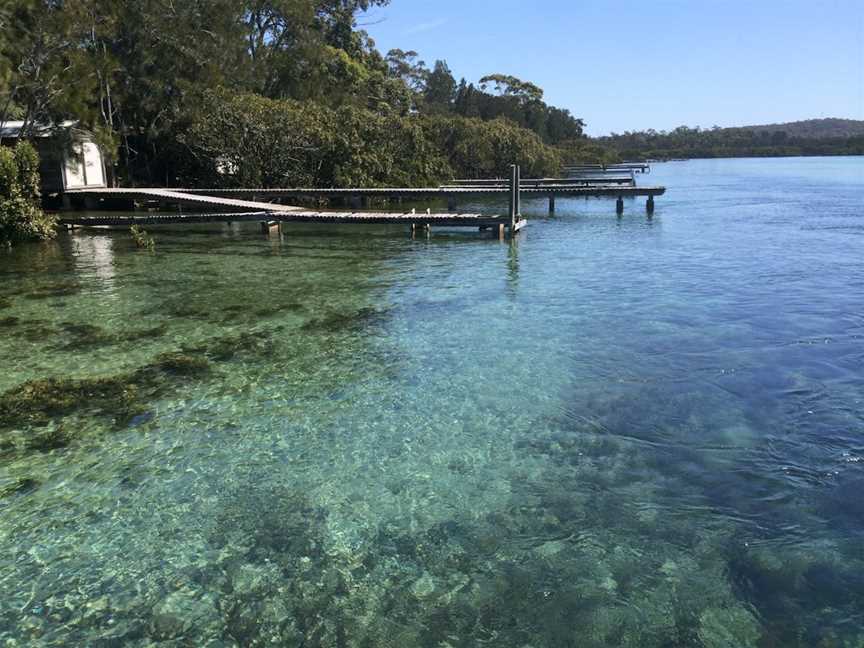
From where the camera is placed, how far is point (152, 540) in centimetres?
440

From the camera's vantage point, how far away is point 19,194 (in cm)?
1664

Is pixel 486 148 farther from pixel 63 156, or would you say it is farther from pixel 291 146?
pixel 63 156

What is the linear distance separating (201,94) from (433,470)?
28101 millimetres

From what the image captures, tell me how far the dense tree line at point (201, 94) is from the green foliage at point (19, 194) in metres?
4.10

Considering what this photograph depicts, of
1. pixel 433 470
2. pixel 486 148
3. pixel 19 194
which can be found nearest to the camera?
pixel 433 470

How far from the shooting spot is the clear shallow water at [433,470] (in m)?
3.72

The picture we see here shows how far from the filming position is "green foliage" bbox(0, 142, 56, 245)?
52.7 feet

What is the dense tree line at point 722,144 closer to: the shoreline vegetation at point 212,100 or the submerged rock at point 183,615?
the shoreline vegetation at point 212,100

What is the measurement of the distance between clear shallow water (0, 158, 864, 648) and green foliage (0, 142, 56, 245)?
5836 mm

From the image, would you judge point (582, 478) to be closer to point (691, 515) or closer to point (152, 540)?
point (691, 515)

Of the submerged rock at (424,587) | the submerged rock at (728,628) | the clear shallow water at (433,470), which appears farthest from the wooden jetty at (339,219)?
the submerged rock at (728,628)

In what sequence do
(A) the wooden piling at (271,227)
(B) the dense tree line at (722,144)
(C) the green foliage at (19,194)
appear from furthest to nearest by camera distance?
(B) the dense tree line at (722,144), (A) the wooden piling at (271,227), (C) the green foliage at (19,194)

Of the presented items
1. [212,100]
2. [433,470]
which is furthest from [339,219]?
[433,470]

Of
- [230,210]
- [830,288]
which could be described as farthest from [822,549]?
[230,210]
